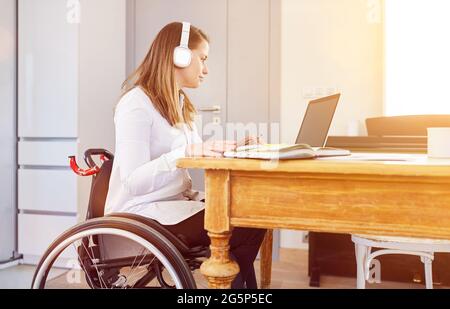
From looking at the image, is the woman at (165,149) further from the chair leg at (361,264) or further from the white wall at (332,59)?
the white wall at (332,59)

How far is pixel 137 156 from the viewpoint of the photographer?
1105 millimetres

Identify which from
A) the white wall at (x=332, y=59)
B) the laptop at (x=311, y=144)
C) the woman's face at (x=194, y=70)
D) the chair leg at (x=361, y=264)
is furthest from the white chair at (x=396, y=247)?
the white wall at (x=332, y=59)

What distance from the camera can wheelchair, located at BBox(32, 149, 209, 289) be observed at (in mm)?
933

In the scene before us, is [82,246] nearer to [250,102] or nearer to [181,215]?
[181,215]

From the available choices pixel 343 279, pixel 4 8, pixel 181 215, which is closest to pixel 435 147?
pixel 181 215

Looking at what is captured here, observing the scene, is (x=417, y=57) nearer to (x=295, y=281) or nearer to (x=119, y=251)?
(x=295, y=281)

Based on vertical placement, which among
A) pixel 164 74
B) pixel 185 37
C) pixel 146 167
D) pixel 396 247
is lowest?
pixel 396 247

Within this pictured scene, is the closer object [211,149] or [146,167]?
[211,149]

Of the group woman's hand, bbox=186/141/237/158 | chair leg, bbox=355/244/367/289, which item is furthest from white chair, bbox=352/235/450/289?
woman's hand, bbox=186/141/237/158

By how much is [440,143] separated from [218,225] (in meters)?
0.60

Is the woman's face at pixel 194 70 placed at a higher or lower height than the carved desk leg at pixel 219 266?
higher

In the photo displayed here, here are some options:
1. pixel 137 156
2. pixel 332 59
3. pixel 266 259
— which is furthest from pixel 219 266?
pixel 332 59

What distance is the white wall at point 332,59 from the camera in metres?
2.80

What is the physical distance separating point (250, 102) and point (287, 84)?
0.33 metres
